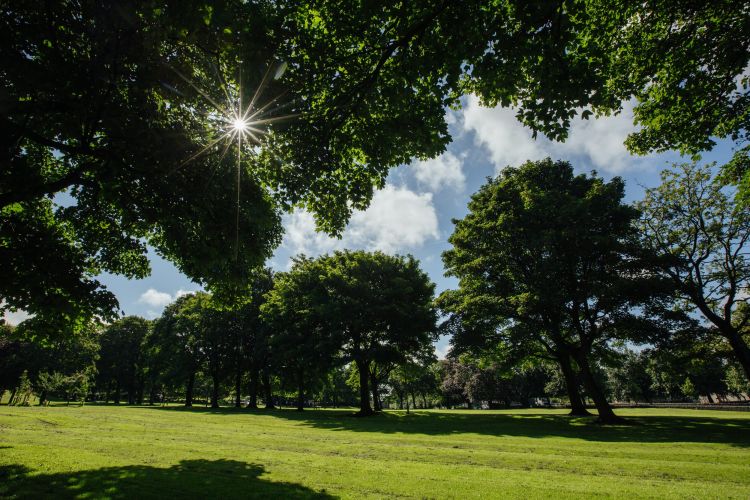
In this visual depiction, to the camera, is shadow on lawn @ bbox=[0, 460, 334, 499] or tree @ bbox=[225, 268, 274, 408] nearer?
shadow on lawn @ bbox=[0, 460, 334, 499]

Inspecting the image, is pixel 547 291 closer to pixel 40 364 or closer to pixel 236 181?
pixel 236 181

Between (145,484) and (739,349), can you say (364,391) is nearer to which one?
(739,349)

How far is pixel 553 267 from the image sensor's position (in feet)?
82.2

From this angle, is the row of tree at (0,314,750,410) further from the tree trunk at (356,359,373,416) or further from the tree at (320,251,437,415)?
the tree at (320,251,437,415)

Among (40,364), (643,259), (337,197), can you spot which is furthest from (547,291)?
(40,364)

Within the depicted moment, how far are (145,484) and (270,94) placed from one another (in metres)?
10.3

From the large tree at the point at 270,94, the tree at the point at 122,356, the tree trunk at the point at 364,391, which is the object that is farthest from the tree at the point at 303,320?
the tree at the point at 122,356

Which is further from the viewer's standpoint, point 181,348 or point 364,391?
point 181,348

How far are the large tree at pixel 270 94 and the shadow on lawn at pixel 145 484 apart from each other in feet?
20.9

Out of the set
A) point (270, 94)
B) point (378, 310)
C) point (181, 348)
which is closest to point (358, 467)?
point (270, 94)

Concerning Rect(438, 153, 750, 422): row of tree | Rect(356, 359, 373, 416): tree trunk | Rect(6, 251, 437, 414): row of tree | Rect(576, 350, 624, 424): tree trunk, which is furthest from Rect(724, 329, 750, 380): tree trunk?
Rect(356, 359, 373, 416): tree trunk

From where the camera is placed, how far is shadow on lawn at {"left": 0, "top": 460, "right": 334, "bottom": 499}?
23.7ft

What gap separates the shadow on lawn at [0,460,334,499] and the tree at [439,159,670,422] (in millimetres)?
20720

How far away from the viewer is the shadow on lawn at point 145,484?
7230 mm
